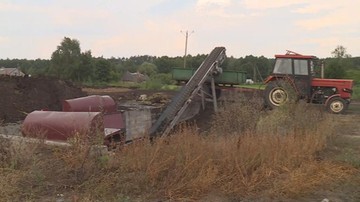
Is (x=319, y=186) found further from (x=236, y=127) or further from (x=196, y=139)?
(x=236, y=127)

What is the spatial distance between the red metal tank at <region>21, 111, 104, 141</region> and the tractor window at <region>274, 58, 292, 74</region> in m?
10.8

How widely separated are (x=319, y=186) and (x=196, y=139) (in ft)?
6.61

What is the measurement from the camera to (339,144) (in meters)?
9.75

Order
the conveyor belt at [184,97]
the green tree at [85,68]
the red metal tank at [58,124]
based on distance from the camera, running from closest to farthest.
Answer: the red metal tank at [58,124]
the conveyor belt at [184,97]
the green tree at [85,68]

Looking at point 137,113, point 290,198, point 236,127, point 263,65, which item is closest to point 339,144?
point 236,127

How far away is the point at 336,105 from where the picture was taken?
57.2 feet

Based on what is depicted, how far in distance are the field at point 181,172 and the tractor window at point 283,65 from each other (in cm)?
1039

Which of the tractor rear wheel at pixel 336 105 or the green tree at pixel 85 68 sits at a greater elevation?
the green tree at pixel 85 68

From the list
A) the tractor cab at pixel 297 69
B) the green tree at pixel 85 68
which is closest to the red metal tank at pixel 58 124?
→ the tractor cab at pixel 297 69

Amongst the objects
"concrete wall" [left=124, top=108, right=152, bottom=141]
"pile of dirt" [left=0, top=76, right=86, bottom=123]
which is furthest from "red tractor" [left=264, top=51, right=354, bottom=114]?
"pile of dirt" [left=0, top=76, right=86, bottom=123]

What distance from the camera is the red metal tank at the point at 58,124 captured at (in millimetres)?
8883

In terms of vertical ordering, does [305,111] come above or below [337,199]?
above

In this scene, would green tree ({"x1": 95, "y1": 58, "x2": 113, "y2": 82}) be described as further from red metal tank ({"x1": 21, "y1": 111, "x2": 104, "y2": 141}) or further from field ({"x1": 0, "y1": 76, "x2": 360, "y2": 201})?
field ({"x1": 0, "y1": 76, "x2": 360, "y2": 201})

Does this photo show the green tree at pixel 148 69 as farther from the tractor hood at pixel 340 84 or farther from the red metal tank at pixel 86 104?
the red metal tank at pixel 86 104
